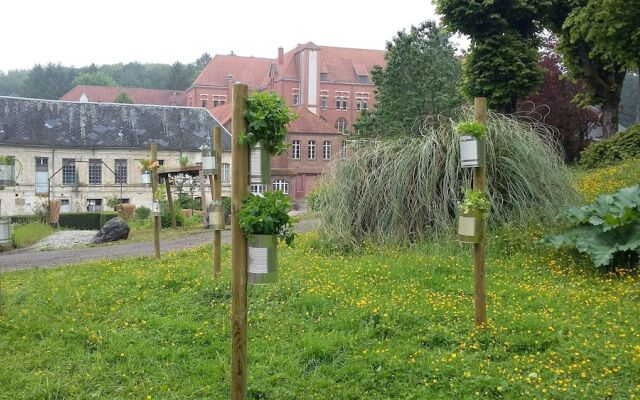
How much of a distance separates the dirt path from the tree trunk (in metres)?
10.9

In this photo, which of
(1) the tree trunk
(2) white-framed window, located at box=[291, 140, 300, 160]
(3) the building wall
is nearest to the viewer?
(1) the tree trunk

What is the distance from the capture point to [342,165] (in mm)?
10992

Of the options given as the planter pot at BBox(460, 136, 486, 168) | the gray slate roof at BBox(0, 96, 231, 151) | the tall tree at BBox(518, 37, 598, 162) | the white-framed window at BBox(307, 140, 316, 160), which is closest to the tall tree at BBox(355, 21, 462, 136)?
the tall tree at BBox(518, 37, 598, 162)

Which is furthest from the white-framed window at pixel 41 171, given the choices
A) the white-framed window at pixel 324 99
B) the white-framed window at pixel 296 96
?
the white-framed window at pixel 324 99

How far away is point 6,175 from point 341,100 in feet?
201

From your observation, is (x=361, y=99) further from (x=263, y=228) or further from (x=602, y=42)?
(x=263, y=228)

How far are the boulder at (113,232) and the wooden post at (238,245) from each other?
15.1 meters

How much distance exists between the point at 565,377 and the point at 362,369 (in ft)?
5.23

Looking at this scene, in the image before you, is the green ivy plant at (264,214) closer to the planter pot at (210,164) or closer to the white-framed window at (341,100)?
the planter pot at (210,164)

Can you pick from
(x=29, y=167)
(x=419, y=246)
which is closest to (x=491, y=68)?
(x=419, y=246)

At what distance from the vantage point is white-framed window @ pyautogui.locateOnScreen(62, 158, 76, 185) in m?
40.8

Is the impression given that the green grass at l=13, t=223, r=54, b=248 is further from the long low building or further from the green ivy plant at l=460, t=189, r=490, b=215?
the long low building

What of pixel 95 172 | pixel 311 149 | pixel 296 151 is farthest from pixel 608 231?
pixel 311 149

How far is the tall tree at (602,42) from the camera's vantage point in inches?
513
